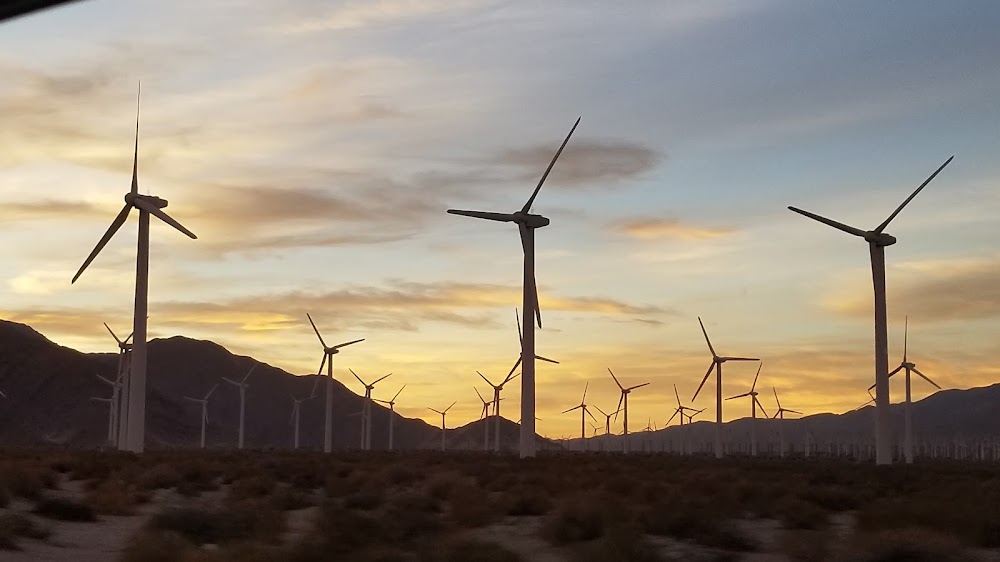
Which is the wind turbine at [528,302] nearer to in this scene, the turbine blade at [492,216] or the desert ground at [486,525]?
the turbine blade at [492,216]

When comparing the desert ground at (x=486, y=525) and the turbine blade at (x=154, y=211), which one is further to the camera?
the turbine blade at (x=154, y=211)

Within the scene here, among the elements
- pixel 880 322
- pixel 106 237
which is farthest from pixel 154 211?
pixel 880 322

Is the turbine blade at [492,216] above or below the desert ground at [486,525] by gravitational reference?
above

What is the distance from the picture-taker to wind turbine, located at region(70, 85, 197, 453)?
A: 64125mm

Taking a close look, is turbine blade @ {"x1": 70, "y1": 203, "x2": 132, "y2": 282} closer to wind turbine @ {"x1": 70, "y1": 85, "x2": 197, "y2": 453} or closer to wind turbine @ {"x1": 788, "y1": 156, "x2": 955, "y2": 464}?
wind turbine @ {"x1": 70, "y1": 85, "x2": 197, "y2": 453}

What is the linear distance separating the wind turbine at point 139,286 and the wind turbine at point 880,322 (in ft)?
115

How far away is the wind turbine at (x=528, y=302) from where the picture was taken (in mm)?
70438

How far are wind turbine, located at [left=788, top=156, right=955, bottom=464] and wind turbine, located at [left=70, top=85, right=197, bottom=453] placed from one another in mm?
35101

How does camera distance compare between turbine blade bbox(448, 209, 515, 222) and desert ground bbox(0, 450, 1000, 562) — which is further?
turbine blade bbox(448, 209, 515, 222)

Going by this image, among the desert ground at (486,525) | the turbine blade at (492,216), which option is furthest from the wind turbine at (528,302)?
the desert ground at (486,525)

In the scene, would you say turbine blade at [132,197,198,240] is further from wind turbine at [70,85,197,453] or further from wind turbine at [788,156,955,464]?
wind turbine at [788,156,955,464]

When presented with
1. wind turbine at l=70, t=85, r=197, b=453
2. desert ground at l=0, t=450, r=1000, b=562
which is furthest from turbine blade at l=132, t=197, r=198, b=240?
desert ground at l=0, t=450, r=1000, b=562

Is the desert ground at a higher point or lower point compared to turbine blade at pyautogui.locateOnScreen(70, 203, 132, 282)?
lower

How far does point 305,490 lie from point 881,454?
44.7m
